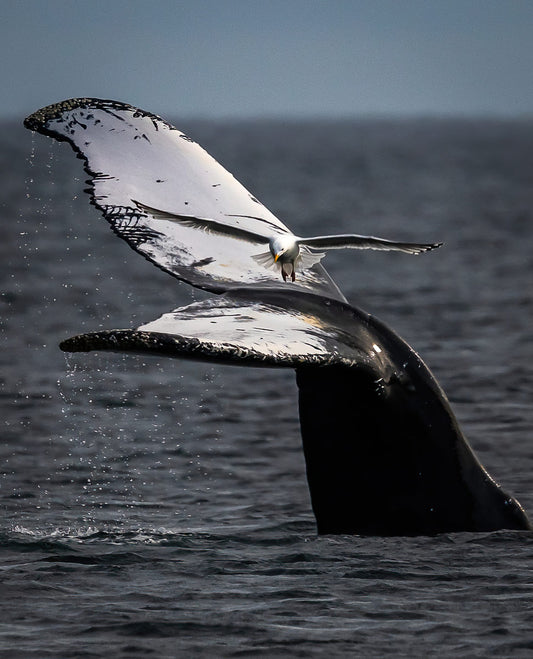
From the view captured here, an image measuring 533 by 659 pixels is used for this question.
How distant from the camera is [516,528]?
9125 millimetres

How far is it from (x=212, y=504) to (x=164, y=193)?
135 inches

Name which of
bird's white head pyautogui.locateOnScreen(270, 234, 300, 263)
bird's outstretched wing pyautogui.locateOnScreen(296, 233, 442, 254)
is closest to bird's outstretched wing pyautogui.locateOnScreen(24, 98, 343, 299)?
bird's white head pyautogui.locateOnScreen(270, 234, 300, 263)

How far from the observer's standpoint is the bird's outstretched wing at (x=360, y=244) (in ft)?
26.4

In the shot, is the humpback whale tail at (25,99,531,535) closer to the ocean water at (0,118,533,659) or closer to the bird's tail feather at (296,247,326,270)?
the bird's tail feather at (296,247,326,270)

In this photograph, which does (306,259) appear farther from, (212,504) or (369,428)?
(212,504)

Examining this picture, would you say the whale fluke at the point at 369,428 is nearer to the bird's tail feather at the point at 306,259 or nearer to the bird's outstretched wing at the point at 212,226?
the bird's outstretched wing at the point at 212,226

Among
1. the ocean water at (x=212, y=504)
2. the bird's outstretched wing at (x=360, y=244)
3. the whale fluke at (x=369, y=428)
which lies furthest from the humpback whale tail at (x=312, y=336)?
the ocean water at (x=212, y=504)

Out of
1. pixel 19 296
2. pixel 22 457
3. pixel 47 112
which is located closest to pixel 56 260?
pixel 19 296

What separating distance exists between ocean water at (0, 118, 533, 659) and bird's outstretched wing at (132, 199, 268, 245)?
6.44ft

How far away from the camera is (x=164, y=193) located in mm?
8875

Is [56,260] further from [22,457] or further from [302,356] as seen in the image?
[302,356]

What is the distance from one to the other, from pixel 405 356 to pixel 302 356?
47.9 inches

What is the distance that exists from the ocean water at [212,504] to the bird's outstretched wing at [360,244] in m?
1.73

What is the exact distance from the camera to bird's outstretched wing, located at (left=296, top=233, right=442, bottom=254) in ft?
26.4
